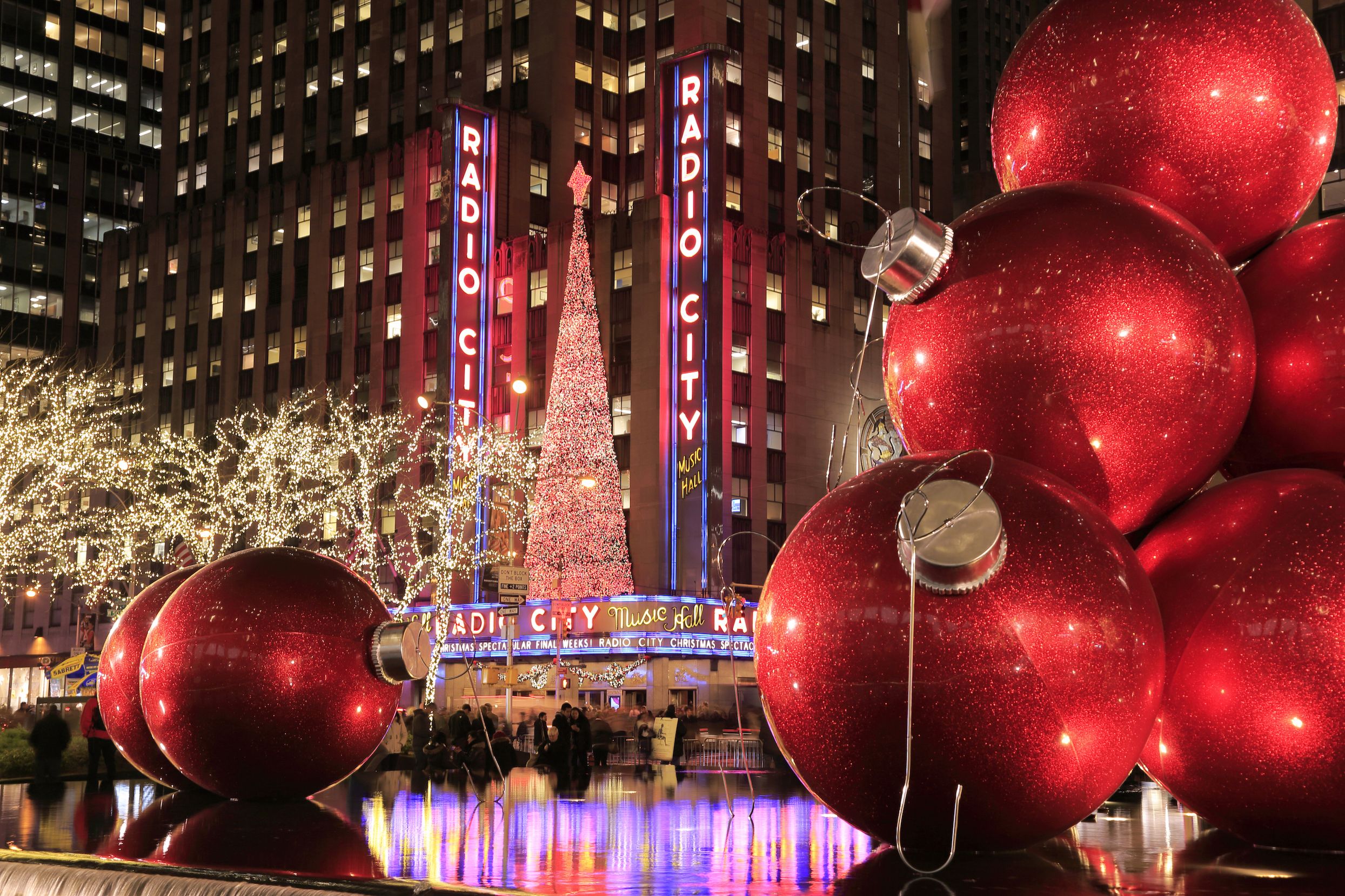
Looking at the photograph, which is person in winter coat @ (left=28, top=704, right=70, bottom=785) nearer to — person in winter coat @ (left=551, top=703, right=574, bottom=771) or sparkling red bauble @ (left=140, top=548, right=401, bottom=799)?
person in winter coat @ (left=551, top=703, right=574, bottom=771)

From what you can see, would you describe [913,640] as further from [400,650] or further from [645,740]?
[645,740]

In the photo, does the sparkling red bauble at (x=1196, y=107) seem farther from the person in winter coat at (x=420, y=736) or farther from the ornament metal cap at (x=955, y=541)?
the person in winter coat at (x=420, y=736)

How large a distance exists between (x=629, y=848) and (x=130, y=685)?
4.42m

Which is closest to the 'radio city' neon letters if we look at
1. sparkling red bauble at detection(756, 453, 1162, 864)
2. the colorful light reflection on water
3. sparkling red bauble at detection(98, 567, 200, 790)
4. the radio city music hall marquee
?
the radio city music hall marquee

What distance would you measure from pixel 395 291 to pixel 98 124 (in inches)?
2332

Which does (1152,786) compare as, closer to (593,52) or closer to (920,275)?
(920,275)

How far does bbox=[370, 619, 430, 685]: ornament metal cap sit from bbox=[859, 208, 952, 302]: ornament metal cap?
3.99 m

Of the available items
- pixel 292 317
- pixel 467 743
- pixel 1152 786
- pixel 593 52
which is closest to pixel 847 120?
pixel 593 52

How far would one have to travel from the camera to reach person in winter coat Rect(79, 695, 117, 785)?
56.5ft

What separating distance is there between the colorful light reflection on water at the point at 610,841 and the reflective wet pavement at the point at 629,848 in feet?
0.07

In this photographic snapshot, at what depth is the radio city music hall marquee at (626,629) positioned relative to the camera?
4581cm

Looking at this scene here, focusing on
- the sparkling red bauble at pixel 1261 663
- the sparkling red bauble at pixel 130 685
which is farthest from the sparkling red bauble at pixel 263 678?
the sparkling red bauble at pixel 1261 663

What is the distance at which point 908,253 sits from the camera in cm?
579

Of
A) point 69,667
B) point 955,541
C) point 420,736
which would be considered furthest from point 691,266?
point 955,541
